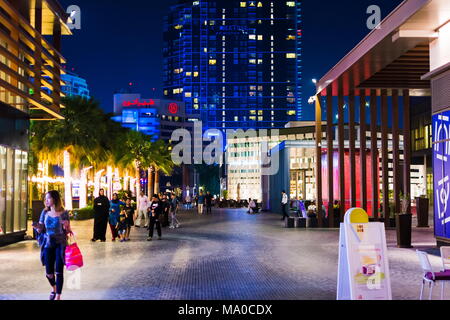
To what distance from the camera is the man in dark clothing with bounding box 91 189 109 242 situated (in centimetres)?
1955

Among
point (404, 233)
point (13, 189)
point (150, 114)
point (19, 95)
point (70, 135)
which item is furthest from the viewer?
point (150, 114)

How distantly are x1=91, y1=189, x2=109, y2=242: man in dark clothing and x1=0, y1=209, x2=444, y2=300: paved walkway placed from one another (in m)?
0.45

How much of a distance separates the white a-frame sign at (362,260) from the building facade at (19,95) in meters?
12.4

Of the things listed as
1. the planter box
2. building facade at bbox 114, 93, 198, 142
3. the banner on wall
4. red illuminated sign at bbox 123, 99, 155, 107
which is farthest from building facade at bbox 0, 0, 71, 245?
red illuminated sign at bbox 123, 99, 155, 107

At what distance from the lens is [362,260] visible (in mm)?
7758

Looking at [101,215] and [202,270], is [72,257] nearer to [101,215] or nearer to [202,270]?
[202,270]

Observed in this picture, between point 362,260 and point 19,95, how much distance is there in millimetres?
13830

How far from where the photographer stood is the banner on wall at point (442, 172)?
15539 mm

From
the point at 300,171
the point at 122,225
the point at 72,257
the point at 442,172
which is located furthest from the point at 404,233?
the point at 300,171

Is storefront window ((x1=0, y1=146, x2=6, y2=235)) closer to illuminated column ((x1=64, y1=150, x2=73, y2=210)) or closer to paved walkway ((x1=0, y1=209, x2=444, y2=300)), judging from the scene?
paved walkway ((x1=0, y1=209, x2=444, y2=300))

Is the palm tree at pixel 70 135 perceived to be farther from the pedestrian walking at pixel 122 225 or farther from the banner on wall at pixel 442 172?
the banner on wall at pixel 442 172

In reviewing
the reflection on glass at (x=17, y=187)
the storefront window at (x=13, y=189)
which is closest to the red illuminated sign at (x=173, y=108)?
the storefront window at (x=13, y=189)
